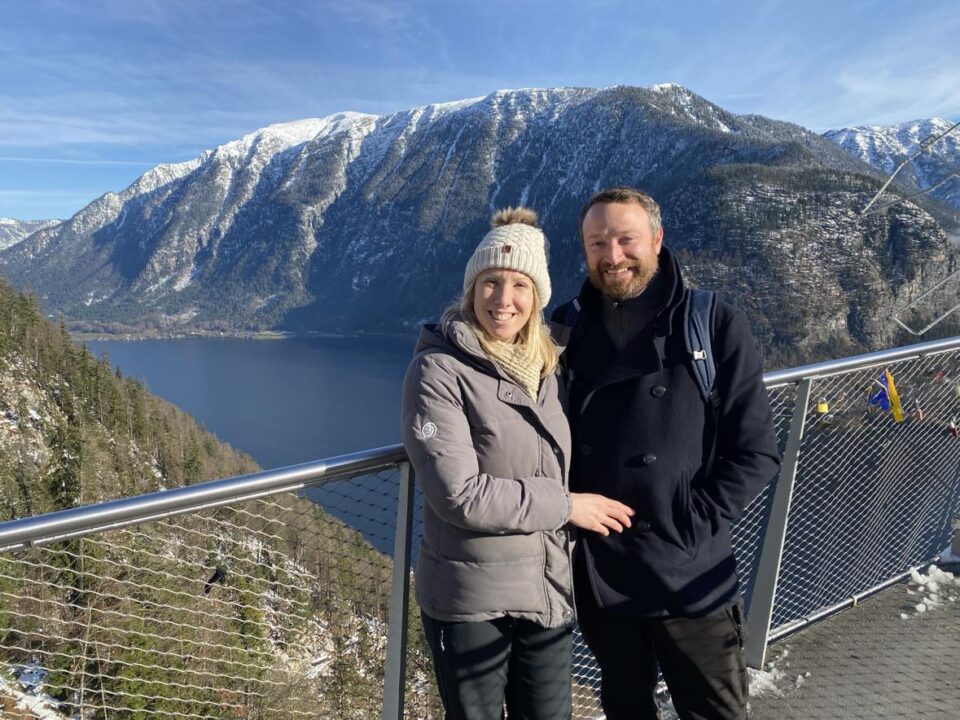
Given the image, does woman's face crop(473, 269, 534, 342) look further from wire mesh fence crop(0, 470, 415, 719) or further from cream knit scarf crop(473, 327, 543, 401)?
wire mesh fence crop(0, 470, 415, 719)

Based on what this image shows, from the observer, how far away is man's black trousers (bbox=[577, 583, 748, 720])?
6.40 ft

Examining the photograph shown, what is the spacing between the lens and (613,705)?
2.10m

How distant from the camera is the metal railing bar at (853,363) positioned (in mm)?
2709

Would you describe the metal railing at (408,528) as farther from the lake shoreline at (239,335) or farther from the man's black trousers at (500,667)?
the lake shoreline at (239,335)

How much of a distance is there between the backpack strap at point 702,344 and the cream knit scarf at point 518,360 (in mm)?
466

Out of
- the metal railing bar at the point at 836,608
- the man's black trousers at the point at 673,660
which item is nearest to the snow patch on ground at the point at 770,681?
the metal railing bar at the point at 836,608

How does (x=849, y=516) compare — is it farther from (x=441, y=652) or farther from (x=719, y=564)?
(x=441, y=652)

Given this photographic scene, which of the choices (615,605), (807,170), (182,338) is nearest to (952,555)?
(615,605)

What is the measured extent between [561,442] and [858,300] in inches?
4205

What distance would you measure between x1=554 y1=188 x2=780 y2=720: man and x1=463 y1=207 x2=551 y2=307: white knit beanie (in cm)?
20

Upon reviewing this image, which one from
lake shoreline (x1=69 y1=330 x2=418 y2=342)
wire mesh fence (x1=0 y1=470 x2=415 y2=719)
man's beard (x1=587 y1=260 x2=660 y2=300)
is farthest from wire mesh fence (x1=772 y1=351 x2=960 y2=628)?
lake shoreline (x1=69 y1=330 x2=418 y2=342)

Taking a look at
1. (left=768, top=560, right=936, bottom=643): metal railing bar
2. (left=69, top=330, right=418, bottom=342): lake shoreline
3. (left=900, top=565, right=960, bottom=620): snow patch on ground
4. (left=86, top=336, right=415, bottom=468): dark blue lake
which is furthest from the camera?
(left=69, top=330, right=418, bottom=342): lake shoreline

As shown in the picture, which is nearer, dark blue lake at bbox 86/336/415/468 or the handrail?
the handrail

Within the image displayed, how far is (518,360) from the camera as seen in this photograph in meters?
1.86
